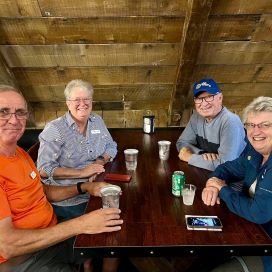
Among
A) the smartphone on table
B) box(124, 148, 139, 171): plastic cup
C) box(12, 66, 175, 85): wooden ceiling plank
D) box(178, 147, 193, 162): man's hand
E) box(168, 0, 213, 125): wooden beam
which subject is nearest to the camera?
the smartphone on table

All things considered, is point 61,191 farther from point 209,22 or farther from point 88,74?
point 209,22

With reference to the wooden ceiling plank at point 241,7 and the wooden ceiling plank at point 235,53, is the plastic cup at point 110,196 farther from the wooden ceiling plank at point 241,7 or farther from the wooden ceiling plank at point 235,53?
the wooden ceiling plank at point 235,53

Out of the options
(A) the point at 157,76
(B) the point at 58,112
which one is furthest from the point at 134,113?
(B) the point at 58,112

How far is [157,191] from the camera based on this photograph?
1481mm

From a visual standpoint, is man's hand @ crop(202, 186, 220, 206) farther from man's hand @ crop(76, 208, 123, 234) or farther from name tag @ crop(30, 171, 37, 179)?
name tag @ crop(30, 171, 37, 179)

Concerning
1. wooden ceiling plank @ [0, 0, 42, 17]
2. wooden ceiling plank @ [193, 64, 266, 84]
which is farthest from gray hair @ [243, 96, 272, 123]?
wooden ceiling plank @ [0, 0, 42, 17]

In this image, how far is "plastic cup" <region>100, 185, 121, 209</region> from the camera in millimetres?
1265

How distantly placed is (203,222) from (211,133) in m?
0.98

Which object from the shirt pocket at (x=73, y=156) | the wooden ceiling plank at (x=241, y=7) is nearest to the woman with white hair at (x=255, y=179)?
the shirt pocket at (x=73, y=156)

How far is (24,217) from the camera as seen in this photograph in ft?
4.33

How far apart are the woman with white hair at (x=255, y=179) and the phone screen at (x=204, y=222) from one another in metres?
0.13

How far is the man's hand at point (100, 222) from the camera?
3.74 ft

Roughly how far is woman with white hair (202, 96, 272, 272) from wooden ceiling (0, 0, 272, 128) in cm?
117

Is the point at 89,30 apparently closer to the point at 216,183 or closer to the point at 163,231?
the point at 216,183
